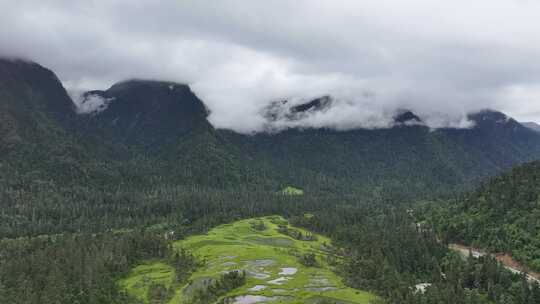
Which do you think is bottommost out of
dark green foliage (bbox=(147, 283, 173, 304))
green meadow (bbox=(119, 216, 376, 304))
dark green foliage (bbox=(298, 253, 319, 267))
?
dark green foliage (bbox=(147, 283, 173, 304))

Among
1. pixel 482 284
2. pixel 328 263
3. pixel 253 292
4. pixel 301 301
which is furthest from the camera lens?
pixel 328 263

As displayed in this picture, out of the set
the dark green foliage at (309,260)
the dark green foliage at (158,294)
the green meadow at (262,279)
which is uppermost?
the dark green foliage at (309,260)

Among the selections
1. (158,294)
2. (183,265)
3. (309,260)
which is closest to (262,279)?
(309,260)

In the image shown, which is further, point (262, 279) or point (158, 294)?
point (262, 279)

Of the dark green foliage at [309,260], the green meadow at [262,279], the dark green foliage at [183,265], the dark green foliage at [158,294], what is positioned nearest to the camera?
the green meadow at [262,279]

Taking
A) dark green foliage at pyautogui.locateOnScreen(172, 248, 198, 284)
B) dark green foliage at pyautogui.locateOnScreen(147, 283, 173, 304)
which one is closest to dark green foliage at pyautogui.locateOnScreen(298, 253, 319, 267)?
dark green foliage at pyautogui.locateOnScreen(172, 248, 198, 284)

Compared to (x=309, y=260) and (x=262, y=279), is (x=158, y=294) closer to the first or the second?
(x=262, y=279)

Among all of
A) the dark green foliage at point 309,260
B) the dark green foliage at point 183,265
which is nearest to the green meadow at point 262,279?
the dark green foliage at point 309,260

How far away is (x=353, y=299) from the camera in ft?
454

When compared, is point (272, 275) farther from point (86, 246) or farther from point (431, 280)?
point (86, 246)

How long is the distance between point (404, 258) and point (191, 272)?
285 ft

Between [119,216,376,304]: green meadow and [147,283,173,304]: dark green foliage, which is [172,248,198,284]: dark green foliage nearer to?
[119,216,376,304]: green meadow

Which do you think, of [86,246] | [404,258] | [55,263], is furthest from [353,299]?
[86,246]

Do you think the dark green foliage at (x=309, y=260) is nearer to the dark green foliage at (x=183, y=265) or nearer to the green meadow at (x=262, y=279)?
the green meadow at (x=262, y=279)
